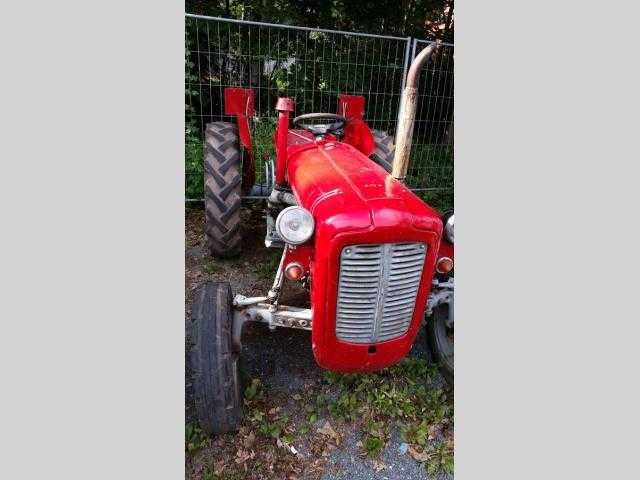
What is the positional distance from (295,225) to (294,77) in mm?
4364

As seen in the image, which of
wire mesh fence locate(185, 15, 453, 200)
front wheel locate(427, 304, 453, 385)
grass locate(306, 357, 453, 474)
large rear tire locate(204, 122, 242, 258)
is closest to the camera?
grass locate(306, 357, 453, 474)

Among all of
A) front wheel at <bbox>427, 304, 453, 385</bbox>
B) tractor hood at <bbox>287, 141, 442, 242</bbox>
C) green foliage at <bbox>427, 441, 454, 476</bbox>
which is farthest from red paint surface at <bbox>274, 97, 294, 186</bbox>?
green foliage at <bbox>427, 441, 454, 476</bbox>

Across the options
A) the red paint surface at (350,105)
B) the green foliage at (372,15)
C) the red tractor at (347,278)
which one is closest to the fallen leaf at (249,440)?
the red tractor at (347,278)

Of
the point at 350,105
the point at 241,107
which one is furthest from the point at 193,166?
the point at 350,105

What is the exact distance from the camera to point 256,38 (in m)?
5.25

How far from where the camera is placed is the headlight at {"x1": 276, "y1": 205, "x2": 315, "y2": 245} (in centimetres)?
181

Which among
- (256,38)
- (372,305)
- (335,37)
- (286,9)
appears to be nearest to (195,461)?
(372,305)

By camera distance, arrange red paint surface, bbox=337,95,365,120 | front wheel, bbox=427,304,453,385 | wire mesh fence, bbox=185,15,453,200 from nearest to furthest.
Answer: front wheel, bbox=427,304,453,385 < red paint surface, bbox=337,95,365,120 < wire mesh fence, bbox=185,15,453,200

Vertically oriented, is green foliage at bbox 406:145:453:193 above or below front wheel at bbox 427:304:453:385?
above

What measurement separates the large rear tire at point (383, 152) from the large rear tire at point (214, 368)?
2.18 m

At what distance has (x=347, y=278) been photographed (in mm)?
1772

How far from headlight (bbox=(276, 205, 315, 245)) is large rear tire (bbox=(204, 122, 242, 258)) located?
1545 millimetres

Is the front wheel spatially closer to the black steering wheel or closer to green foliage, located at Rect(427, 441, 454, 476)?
green foliage, located at Rect(427, 441, 454, 476)

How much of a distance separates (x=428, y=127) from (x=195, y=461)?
16.6 ft
